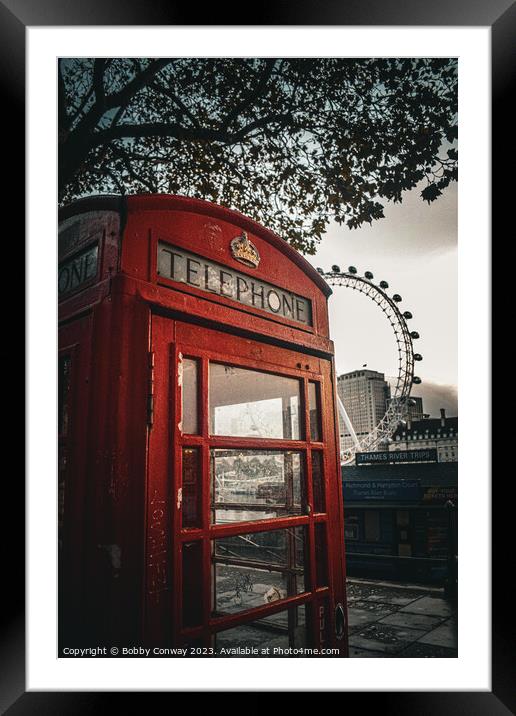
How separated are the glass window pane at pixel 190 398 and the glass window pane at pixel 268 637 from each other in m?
0.95

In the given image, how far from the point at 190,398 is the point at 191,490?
0.32 meters

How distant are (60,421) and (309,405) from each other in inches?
39.7

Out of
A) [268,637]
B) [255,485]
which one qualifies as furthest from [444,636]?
[255,485]

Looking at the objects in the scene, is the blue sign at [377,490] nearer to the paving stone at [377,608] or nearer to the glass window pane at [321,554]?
the glass window pane at [321,554]

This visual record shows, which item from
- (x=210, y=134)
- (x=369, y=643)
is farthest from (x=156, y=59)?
(x=369, y=643)

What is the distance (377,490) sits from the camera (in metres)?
2.43

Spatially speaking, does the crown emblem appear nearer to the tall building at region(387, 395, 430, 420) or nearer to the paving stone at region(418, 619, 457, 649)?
the tall building at region(387, 395, 430, 420)

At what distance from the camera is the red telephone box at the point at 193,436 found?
172 centimetres

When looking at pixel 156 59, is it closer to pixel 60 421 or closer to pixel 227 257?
pixel 227 257

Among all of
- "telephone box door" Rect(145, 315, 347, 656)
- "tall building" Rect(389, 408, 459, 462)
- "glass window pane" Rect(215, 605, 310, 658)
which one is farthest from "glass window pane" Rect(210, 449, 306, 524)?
"tall building" Rect(389, 408, 459, 462)

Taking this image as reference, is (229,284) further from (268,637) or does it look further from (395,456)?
(268,637)

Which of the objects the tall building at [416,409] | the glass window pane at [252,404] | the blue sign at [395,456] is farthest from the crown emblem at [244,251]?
the blue sign at [395,456]
